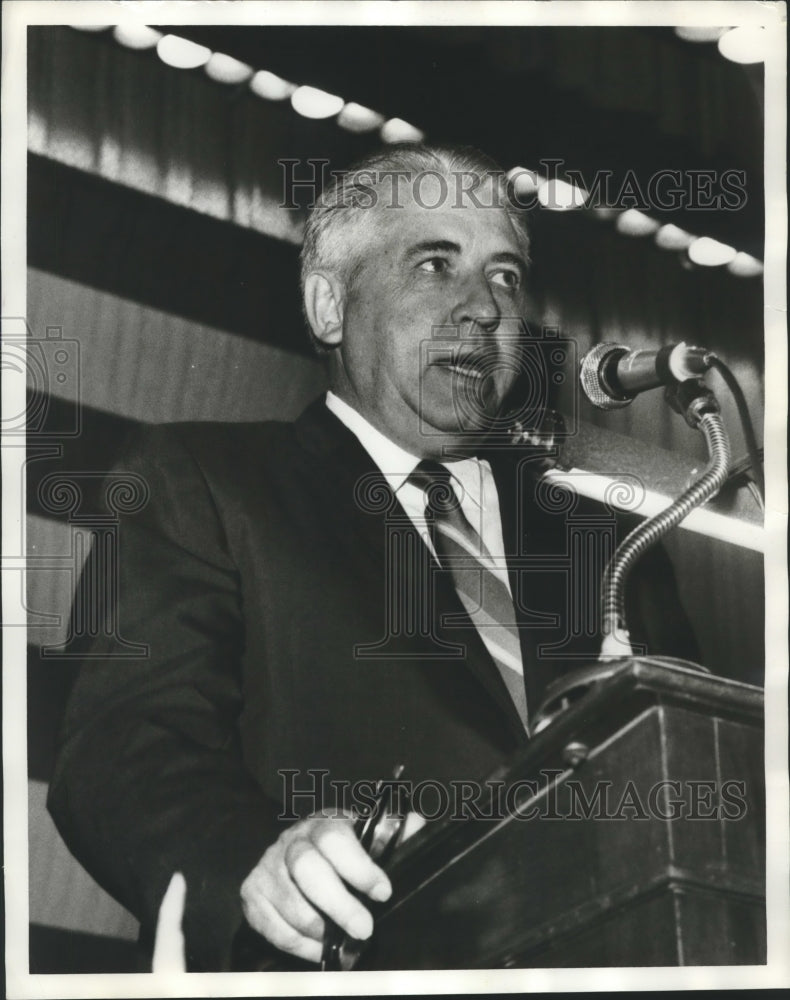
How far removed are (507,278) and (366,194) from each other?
0.30m

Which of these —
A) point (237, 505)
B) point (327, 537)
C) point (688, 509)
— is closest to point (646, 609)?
point (688, 509)

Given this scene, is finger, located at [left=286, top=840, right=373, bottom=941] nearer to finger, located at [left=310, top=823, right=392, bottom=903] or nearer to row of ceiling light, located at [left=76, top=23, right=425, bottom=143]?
finger, located at [left=310, top=823, right=392, bottom=903]

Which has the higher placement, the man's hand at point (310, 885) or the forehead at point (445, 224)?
the forehead at point (445, 224)

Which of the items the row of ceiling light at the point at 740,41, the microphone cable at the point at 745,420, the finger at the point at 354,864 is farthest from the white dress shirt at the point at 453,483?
the row of ceiling light at the point at 740,41

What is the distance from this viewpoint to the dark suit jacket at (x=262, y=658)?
231 centimetres

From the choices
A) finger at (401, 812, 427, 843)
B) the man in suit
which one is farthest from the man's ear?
finger at (401, 812, 427, 843)

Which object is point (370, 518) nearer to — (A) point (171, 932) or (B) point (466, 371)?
(B) point (466, 371)

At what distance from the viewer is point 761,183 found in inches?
106

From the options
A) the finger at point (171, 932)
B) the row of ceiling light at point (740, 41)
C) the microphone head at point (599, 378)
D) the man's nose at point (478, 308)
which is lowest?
the finger at point (171, 932)

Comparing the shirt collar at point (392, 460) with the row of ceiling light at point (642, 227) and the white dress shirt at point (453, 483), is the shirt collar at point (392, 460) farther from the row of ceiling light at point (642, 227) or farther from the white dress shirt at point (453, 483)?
the row of ceiling light at point (642, 227)

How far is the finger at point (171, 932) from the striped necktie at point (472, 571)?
66cm

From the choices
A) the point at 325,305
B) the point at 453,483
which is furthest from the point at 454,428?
the point at 325,305

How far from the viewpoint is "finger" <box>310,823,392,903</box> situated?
2090mm

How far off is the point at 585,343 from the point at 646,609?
51cm
